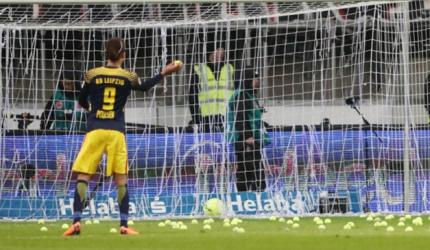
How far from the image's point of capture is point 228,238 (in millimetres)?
10633

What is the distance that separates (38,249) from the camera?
9.55 meters

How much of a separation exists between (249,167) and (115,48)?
534cm

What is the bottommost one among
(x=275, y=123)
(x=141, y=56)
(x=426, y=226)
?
(x=426, y=226)

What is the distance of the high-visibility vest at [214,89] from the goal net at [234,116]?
0.02m

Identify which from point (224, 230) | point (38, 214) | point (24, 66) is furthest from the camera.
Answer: point (24, 66)

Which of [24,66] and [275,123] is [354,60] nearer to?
[275,123]

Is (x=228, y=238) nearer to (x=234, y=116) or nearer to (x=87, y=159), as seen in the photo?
(x=87, y=159)

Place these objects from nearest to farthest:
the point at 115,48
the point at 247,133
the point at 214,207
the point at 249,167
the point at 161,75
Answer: the point at 115,48 → the point at 161,75 → the point at 214,207 → the point at 249,167 → the point at 247,133

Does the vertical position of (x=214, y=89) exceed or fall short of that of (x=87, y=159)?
it exceeds it

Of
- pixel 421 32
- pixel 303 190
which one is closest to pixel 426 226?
pixel 303 190

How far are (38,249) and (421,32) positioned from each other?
879cm

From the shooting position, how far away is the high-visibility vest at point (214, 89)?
16.5m

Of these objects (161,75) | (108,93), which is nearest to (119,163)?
(108,93)

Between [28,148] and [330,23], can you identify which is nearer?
[28,148]
